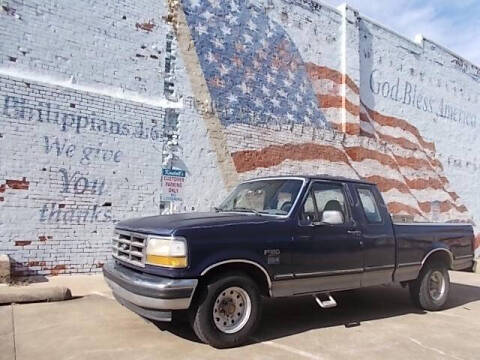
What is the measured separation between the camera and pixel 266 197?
610 cm

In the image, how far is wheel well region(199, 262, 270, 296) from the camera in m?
4.92

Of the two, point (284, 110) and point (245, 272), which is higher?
point (284, 110)

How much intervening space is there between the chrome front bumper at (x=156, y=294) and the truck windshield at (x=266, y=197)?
1550 millimetres

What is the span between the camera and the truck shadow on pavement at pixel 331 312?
562cm

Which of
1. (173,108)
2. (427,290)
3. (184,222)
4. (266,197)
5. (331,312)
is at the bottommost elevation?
(331,312)

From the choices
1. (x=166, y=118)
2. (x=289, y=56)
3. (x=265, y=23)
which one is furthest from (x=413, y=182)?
(x=166, y=118)

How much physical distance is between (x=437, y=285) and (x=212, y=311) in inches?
167

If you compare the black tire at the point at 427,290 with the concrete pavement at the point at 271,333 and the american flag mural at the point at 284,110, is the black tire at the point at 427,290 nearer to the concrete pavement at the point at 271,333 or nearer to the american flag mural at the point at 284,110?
the concrete pavement at the point at 271,333

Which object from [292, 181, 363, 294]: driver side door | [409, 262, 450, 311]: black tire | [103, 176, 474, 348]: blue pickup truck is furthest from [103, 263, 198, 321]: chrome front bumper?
[409, 262, 450, 311]: black tire

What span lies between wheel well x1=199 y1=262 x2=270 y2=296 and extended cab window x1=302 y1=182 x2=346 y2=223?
2.93ft

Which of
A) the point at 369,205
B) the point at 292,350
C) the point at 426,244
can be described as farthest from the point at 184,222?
the point at 426,244

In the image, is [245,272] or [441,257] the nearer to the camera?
[245,272]

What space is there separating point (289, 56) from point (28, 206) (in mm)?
7675

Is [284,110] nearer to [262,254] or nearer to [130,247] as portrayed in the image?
[262,254]
